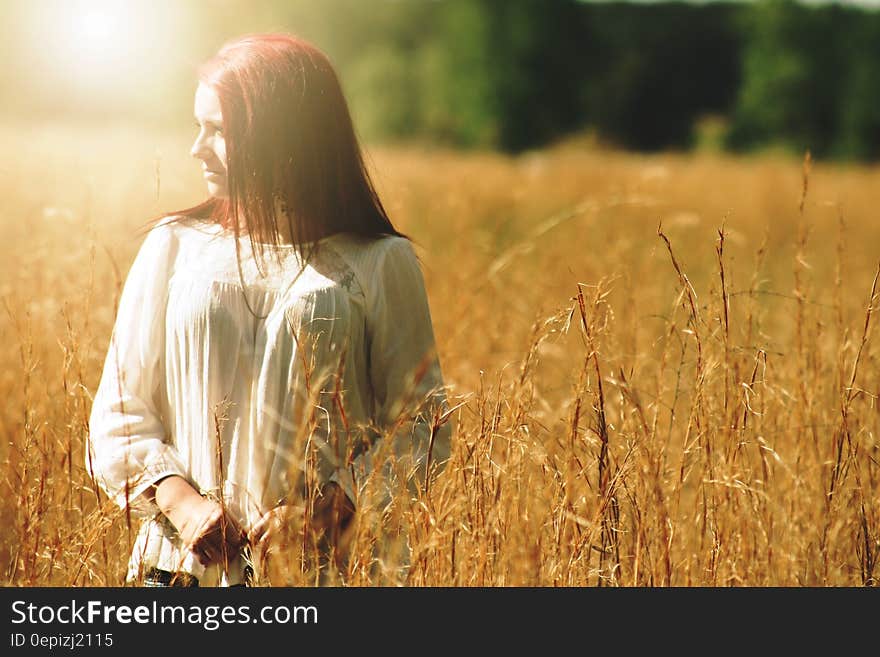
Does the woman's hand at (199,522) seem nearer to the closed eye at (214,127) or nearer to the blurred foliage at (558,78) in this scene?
the closed eye at (214,127)

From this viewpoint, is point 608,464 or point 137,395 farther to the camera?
point 608,464

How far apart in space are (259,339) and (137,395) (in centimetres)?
25

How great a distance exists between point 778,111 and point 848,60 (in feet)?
19.6

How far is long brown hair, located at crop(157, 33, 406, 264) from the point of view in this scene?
1551mm

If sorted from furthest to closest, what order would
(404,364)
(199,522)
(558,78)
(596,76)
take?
(596,76) < (558,78) < (404,364) < (199,522)

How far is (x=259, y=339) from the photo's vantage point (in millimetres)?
1604

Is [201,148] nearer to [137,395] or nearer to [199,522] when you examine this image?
[137,395]

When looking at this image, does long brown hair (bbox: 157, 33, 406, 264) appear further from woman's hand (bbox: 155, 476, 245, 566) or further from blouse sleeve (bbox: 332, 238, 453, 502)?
woman's hand (bbox: 155, 476, 245, 566)

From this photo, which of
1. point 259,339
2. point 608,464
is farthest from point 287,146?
point 608,464

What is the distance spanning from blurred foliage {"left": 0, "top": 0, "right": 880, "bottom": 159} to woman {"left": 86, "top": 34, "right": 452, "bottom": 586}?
1284 inches

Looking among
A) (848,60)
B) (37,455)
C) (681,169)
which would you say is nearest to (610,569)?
(37,455)

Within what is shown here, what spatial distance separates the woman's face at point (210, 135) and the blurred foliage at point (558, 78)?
32555 mm

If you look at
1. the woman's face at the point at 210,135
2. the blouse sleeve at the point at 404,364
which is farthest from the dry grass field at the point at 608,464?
the woman's face at the point at 210,135

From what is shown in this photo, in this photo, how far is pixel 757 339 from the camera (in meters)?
2.25
